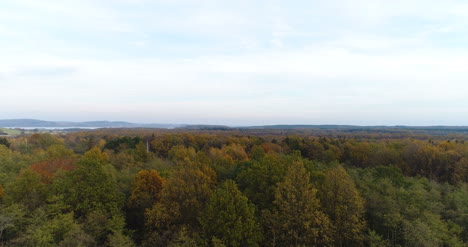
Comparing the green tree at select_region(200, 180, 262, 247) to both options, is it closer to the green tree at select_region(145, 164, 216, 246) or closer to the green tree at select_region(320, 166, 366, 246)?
the green tree at select_region(145, 164, 216, 246)

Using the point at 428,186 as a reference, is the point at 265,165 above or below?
above

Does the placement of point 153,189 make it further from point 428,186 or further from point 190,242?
point 428,186

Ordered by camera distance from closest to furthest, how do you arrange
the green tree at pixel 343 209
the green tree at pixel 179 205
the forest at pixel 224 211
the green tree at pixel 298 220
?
1. the forest at pixel 224 211
2. the green tree at pixel 298 220
3. the green tree at pixel 343 209
4. the green tree at pixel 179 205

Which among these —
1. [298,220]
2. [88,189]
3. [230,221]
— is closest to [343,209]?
[298,220]

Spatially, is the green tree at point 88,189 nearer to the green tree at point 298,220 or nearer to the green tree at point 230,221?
the green tree at point 230,221

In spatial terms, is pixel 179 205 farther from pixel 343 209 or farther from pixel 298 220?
pixel 343 209

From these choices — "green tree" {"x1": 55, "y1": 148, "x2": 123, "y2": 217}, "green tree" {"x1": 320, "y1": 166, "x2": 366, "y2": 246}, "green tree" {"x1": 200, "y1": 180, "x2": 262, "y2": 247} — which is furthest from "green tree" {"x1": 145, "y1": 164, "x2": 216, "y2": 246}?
"green tree" {"x1": 320, "y1": 166, "x2": 366, "y2": 246}

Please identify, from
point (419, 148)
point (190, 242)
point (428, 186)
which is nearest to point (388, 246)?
point (190, 242)

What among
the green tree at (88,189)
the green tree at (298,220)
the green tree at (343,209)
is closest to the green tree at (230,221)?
the green tree at (298,220)
